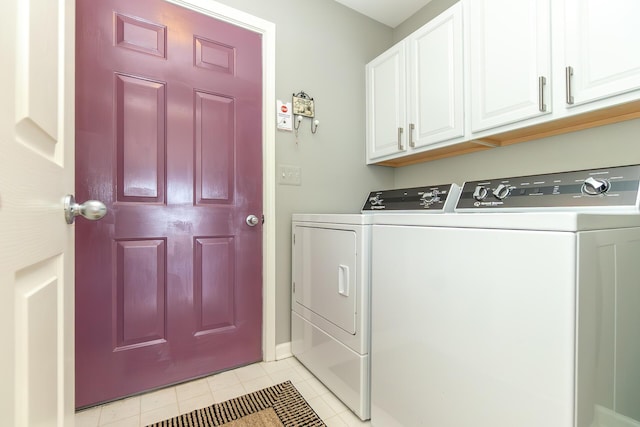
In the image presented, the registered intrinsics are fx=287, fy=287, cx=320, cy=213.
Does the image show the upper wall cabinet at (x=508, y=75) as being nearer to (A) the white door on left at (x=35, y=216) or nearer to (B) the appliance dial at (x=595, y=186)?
(B) the appliance dial at (x=595, y=186)

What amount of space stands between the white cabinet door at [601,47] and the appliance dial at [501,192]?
42 centimetres

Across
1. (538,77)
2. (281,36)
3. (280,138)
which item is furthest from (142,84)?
(538,77)

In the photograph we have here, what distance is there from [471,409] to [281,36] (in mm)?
2153

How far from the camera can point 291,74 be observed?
1.92 metres

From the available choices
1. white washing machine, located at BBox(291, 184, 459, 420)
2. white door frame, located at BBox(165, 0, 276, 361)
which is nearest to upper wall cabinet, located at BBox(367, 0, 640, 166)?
white washing machine, located at BBox(291, 184, 459, 420)

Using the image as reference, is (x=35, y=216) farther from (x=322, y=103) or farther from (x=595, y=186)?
(x=322, y=103)

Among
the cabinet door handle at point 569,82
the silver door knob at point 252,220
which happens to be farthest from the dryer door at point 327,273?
the cabinet door handle at point 569,82

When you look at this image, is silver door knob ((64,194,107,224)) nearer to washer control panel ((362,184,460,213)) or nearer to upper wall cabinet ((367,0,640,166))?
washer control panel ((362,184,460,213))

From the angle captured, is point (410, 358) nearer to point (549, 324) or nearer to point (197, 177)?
point (549, 324)

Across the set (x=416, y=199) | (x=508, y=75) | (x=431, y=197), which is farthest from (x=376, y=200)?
(x=508, y=75)

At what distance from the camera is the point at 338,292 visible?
1446mm

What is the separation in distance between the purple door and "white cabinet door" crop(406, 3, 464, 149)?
0.98m

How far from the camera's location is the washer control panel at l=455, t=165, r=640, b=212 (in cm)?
104

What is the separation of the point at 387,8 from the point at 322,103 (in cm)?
90
